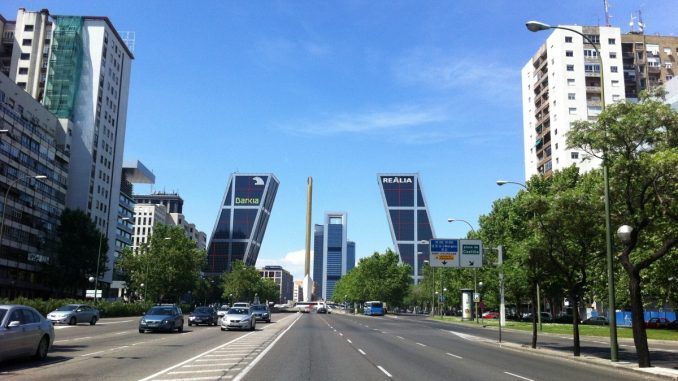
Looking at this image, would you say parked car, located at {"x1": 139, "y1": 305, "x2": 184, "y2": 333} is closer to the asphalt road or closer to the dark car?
the asphalt road

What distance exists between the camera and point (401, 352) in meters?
22.6

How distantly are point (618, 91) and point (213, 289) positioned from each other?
13278 cm

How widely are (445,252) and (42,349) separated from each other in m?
35.1

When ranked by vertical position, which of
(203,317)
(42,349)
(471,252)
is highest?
(471,252)

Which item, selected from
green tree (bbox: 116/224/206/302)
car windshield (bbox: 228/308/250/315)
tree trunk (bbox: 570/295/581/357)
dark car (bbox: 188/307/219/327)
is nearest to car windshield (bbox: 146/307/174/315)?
car windshield (bbox: 228/308/250/315)

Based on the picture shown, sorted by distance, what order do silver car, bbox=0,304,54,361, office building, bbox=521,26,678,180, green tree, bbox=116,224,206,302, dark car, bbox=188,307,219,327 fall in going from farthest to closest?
office building, bbox=521,26,678,180 → green tree, bbox=116,224,206,302 → dark car, bbox=188,307,219,327 → silver car, bbox=0,304,54,361

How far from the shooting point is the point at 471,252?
45.0 meters

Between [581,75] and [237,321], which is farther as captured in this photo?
[581,75]

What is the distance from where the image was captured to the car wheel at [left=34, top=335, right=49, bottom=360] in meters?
15.8

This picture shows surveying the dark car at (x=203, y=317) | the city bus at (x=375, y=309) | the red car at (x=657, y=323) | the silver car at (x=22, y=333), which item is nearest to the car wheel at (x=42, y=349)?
the silver car at (x=22, y=333)

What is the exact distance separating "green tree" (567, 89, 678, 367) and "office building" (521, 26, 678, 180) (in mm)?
77490

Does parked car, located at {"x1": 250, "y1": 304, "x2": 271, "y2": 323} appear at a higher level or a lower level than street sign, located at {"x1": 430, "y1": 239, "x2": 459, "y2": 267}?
lower

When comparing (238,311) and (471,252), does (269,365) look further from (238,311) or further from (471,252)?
(471,252)

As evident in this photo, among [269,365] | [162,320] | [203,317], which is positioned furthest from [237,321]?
[269,365]
